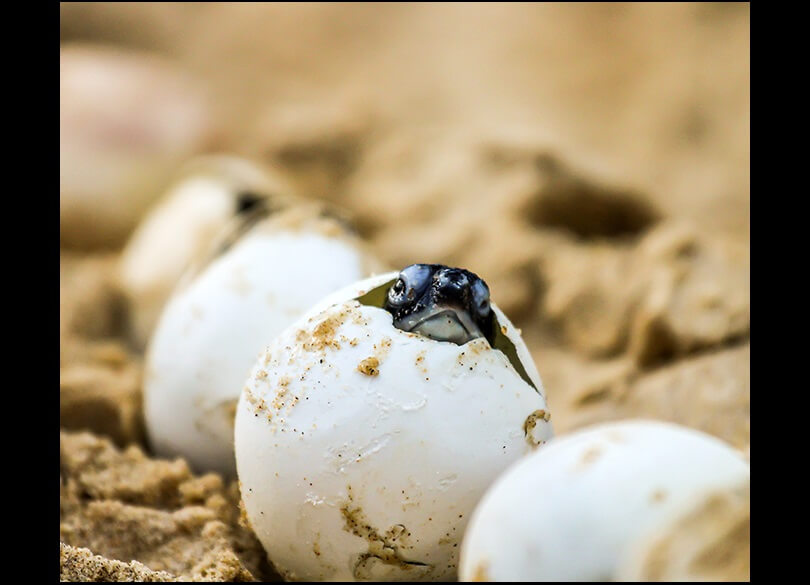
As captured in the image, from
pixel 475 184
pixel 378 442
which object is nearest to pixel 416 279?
pixel 378 442

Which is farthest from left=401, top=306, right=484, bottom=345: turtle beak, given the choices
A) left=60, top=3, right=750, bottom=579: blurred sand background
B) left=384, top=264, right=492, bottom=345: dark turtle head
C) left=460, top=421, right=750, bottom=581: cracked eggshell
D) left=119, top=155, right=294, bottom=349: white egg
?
left=119, top=155, right=294, bottom=349: white egg

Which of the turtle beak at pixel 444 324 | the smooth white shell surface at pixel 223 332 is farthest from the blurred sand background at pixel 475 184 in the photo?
the turtle beak at pixel 444 324

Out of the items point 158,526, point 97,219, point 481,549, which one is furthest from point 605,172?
point 481,549

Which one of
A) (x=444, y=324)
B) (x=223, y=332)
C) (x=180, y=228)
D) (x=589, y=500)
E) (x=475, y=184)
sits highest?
(x=475, y=184)

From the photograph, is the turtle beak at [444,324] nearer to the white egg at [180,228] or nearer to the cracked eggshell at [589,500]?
the cracked eggshell at [589,500]

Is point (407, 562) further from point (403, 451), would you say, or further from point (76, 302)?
point (76, 302)

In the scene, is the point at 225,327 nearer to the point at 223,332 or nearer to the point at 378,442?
the point at 223,332

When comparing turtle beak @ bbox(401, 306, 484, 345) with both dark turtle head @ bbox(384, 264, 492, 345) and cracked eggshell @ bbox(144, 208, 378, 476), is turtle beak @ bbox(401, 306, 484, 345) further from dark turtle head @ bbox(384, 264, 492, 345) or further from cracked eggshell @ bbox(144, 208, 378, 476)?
cracked eggshell @ bbox(144, 208, 378, 476)
